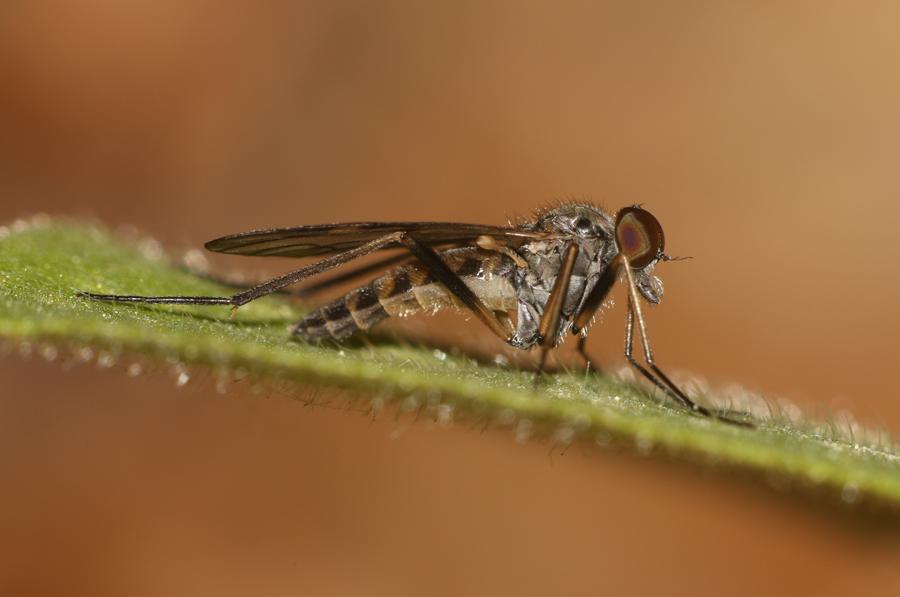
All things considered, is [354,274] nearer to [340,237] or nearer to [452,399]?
[340,237]

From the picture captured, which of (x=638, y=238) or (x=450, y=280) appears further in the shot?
(x=638, y=238)

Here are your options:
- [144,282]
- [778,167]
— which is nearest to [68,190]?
[144,282]

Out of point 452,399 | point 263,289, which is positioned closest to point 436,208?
point 263,289

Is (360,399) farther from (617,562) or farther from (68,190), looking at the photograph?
(68,190)

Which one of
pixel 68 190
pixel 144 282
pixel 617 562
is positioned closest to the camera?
pixel 144 282

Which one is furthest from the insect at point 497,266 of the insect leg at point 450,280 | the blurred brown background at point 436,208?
the blurred brown background at point 436,208

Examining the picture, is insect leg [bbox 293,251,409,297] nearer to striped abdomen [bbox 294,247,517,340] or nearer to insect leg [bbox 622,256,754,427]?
striped abdomen [bbox 294,247,517,340]

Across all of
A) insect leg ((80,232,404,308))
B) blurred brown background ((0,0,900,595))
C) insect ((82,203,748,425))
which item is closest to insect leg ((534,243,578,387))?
insect ((82,203,748,425))

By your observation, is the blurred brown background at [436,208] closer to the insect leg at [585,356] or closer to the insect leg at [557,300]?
the insect leg at [585,356]
